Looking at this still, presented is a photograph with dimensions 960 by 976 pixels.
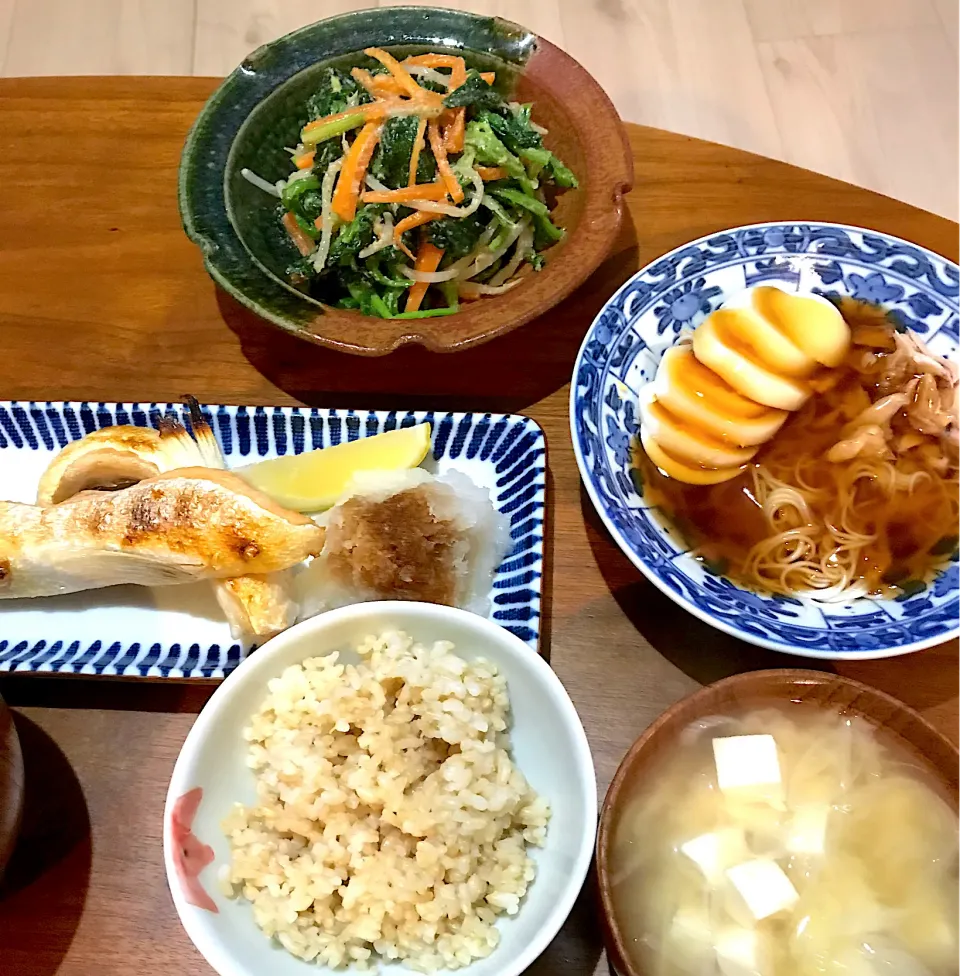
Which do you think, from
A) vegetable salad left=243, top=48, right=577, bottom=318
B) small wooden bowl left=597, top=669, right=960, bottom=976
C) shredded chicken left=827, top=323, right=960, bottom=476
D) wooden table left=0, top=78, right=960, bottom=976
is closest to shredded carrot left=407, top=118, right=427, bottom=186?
vegetable salad left=243, top=48, right=577, bottom=318

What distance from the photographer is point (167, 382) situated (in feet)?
4.91

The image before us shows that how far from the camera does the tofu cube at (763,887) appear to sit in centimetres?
91

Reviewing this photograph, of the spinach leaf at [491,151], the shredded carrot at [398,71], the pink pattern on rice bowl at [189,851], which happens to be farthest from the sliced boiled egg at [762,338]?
the pink pattern on rice bowl at [189,851]

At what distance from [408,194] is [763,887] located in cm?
122

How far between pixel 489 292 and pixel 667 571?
662mm

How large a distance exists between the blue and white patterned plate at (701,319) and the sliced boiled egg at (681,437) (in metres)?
0.02

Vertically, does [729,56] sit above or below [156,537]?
above

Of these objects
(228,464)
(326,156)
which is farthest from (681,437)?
(326,156)

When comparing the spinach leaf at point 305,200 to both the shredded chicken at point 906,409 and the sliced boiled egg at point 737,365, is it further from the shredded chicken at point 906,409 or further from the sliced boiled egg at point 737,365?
the shredded chicken at point 906,409

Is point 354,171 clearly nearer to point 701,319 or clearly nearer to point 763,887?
point 701,319

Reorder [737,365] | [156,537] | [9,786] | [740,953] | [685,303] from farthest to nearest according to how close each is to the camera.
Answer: [685,303], [737,365], [156,537], [9,786], [740,953]

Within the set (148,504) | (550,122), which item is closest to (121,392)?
(148,504)

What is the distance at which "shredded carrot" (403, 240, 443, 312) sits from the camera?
153cm

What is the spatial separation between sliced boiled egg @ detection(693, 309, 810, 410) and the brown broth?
0.09 meters
